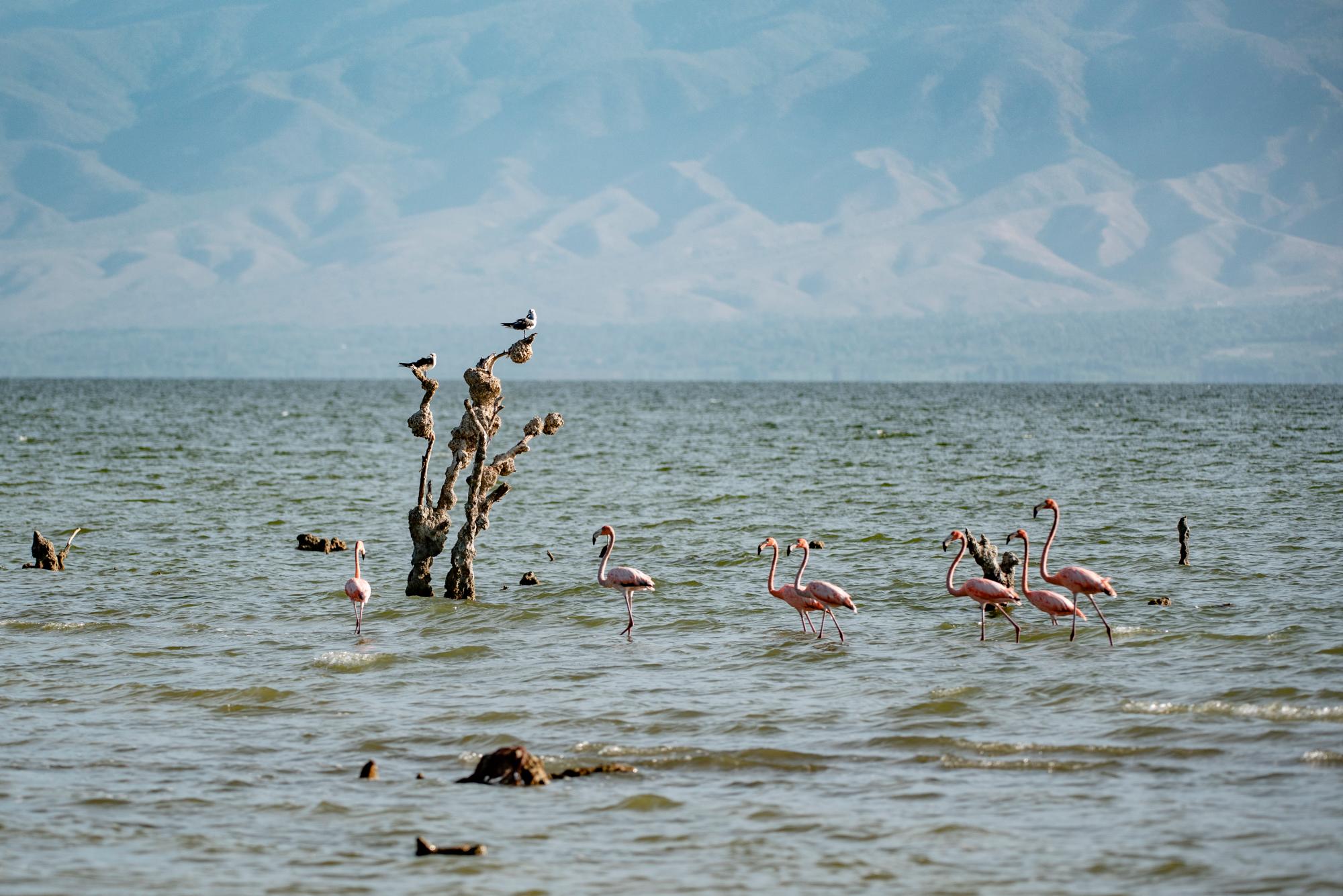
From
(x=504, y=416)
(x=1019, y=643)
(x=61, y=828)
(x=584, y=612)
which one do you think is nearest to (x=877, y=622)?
(x=1019, y=643)

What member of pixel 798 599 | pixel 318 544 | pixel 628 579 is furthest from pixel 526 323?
pixel 318 544

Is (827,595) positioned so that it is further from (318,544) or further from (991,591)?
(318,544)

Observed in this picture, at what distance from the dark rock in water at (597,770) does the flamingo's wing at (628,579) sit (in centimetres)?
652

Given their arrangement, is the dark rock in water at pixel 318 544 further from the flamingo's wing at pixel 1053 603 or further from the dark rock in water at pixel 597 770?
the dark rock in water at pixel 597 770

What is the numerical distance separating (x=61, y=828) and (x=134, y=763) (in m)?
1.76

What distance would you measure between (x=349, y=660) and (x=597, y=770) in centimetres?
565

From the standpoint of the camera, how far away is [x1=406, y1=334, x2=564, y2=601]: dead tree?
20.7 metres

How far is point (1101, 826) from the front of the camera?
1091 cm

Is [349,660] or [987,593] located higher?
[987,593]

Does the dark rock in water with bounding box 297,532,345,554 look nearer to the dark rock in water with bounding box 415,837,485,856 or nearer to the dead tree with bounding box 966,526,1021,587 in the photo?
the dead tree with bounding box 966,526,1021,587

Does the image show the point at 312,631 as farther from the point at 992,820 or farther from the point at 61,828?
the point at 992,820

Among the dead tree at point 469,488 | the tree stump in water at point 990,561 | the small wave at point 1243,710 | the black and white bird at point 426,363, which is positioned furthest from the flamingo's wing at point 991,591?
the black and white bird at point 426,363

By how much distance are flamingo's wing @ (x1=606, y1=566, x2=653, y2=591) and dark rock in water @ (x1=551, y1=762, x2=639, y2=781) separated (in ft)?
21.4

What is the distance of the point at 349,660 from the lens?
17219 mm
